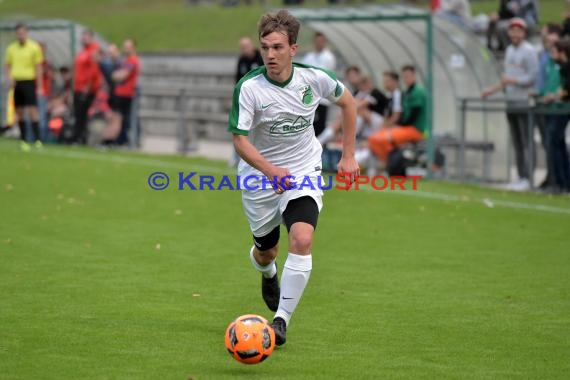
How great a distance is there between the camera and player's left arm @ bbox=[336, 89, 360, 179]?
8328mm

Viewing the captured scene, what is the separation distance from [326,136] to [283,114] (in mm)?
11886

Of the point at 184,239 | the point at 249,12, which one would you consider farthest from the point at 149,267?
the point at 249,12

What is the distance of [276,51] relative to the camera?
7.91 metres

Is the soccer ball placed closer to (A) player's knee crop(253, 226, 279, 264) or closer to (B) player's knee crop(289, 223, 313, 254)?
(B) player's knee crop(289, 223, 313, 254)

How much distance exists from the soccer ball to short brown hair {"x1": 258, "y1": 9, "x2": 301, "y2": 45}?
6.32 feet

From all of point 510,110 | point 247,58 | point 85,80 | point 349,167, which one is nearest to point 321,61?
point 247,58

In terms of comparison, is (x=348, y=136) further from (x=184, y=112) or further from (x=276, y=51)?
(x=184, y=112)

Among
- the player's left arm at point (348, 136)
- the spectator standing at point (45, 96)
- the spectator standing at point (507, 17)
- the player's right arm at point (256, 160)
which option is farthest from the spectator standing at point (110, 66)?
the player's right arm at point (256, 160)

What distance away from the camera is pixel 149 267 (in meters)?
11.1

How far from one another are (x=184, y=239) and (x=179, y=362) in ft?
18.6

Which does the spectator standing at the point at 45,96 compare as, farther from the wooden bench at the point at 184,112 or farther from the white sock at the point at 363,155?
the white sock at the point at 363,155

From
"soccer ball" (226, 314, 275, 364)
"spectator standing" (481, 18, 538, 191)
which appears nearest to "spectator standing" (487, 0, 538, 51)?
"spectator standing" (481, 18, 538, 191)

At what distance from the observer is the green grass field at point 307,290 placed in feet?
24.6

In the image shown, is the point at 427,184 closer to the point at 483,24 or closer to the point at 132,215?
the point at 132,215
